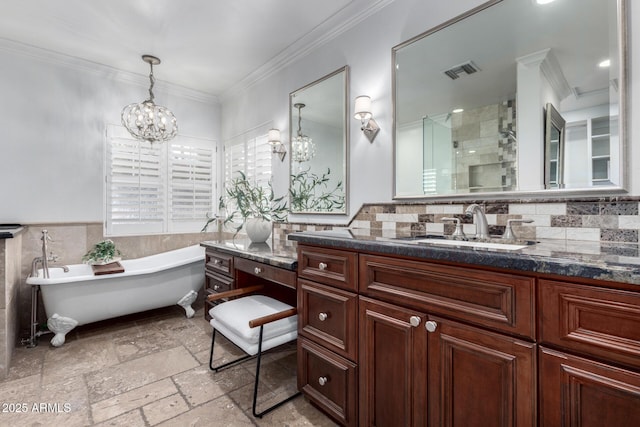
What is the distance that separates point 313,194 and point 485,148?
152 centimetres

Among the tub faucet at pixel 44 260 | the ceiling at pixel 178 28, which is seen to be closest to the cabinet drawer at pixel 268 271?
the tub faucet at pixel 44 260

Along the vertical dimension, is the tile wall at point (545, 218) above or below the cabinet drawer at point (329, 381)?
above

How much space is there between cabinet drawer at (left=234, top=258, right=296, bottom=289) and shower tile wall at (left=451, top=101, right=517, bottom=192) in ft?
3.91

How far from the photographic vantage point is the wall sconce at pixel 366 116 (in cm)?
220

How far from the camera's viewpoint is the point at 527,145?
5.15ft

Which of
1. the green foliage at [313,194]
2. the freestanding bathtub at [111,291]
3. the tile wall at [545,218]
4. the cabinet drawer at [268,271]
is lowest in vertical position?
the freestanding bathtub at [111,291]

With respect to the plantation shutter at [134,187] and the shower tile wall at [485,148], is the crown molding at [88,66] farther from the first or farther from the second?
the shower tile wall at [485,148]

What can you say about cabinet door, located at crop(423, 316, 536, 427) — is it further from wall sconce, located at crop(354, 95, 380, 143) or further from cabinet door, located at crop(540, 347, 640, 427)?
wall sconce, located at crop(354, 95, 380, 143)

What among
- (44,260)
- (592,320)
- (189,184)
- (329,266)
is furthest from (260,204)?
(592,320)

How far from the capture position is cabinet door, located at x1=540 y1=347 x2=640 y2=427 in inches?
29.8

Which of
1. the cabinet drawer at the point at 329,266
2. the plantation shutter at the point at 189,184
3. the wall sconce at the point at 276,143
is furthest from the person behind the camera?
the plantation shutter at the point at 189,184

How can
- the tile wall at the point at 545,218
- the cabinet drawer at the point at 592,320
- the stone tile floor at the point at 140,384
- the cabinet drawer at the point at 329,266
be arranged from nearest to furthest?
the cabinet drawer at the point at 592,320 → the tile wall at the point at 545,218 → the cabinet drawer at the point at 329,266 → the stone tile floor at the point at 140,384

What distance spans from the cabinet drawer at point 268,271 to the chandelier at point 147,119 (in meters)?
1.87

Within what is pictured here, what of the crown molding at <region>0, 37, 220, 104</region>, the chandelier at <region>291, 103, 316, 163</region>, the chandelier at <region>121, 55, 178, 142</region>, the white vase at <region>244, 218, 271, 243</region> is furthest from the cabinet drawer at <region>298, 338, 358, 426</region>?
the crown molding at <region>0, 37, 220, 104</region>
